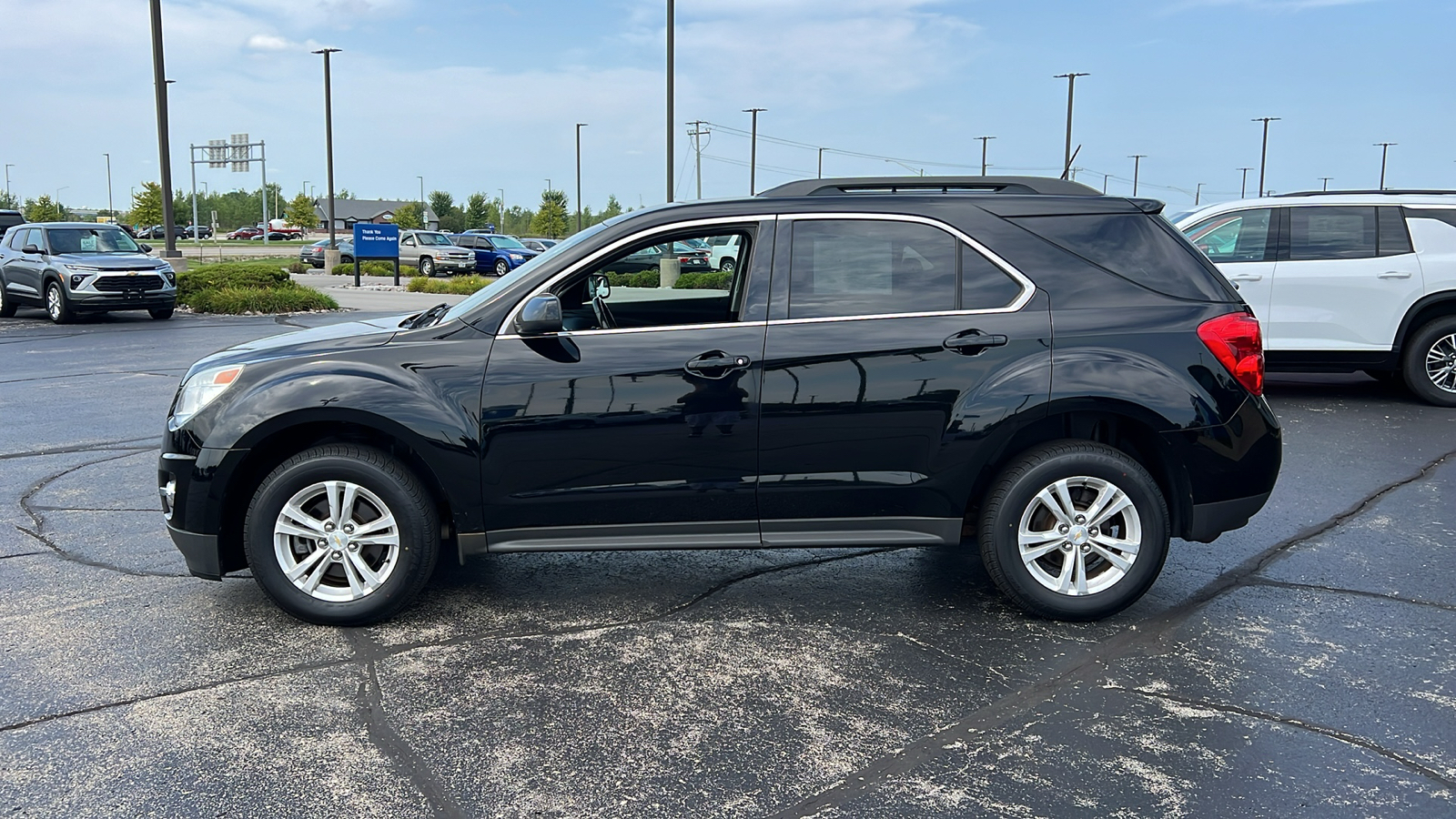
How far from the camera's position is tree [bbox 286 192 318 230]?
114 metres

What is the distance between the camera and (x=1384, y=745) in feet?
11.9

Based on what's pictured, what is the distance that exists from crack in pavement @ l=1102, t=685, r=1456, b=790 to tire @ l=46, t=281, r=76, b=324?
64.6ft

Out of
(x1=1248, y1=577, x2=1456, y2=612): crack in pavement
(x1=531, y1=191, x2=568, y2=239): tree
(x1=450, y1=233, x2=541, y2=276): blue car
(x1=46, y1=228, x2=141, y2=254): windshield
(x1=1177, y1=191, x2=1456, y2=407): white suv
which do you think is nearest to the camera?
(x1=1248, y1=577, x2=1456, y2=612): crack in pavement

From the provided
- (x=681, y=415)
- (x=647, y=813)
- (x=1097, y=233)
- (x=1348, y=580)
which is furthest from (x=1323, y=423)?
(x=647, y=813)

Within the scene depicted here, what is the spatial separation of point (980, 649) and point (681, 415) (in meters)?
1.52

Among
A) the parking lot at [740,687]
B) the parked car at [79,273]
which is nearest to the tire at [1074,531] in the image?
the parking lot at [740,687]

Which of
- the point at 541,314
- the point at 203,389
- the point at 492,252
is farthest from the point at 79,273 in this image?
the point at 492,252

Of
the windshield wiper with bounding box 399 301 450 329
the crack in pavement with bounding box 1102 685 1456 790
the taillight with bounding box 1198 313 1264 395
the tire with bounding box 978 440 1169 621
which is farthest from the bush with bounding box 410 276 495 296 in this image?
the crack in pavement with bounding box 1102 685 1456 790

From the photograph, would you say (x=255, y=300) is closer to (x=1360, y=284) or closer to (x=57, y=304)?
(x=57, y=304)

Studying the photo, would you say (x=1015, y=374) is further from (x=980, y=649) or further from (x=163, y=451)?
(x=163, y=451)

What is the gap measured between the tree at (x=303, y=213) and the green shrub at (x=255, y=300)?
321ft

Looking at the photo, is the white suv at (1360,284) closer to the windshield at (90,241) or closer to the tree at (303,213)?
the windshield at (90,241)

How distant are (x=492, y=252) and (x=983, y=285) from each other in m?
37.4

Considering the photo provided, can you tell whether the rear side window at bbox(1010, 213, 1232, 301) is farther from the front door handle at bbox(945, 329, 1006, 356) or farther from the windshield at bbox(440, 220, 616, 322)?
the windshield at bbox(440, 220, 616, 322)
